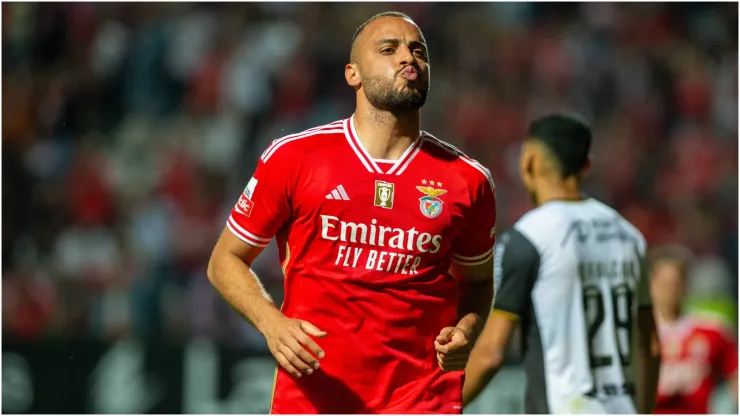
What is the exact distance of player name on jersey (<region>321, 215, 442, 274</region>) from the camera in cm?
424

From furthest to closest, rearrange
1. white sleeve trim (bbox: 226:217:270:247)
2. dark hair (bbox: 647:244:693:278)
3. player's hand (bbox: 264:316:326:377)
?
dark hair (bbox: 647:244:693:278) → white sleeve trim (bbox: 226:217:270:247) → player's hand (bbox: 264:316:326:377)

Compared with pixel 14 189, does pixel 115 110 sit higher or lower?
higher

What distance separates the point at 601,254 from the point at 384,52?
72.8 inches

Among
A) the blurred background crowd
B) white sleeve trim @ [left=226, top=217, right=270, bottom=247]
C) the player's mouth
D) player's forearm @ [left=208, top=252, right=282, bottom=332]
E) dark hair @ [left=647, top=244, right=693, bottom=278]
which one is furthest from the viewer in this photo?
dark hair @ [left=647, top=244, right=693, bottom=278]

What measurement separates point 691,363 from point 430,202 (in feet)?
15.5

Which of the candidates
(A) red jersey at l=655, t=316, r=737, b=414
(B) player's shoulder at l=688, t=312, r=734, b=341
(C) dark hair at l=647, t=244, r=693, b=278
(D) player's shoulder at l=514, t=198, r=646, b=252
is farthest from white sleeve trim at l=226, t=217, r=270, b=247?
(C) dark hair at l=647, t=244, r=693, b=278

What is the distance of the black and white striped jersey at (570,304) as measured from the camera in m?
5.44

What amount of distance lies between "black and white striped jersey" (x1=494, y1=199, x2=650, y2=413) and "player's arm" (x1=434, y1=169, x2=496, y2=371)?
863 mm

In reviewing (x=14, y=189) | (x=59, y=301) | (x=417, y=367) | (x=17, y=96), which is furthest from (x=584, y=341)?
(x=17, y=96)

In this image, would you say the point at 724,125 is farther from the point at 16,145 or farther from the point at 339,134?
the point at 339,134

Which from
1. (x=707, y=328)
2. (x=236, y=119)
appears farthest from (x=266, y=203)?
(x=236, y=119)

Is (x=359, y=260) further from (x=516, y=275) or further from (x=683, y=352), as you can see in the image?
(x=683, y=352)

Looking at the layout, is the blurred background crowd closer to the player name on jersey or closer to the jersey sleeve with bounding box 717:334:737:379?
the jersey sleeve with bounding box 717:334:737:379

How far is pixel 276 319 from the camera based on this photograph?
395 centimetres
